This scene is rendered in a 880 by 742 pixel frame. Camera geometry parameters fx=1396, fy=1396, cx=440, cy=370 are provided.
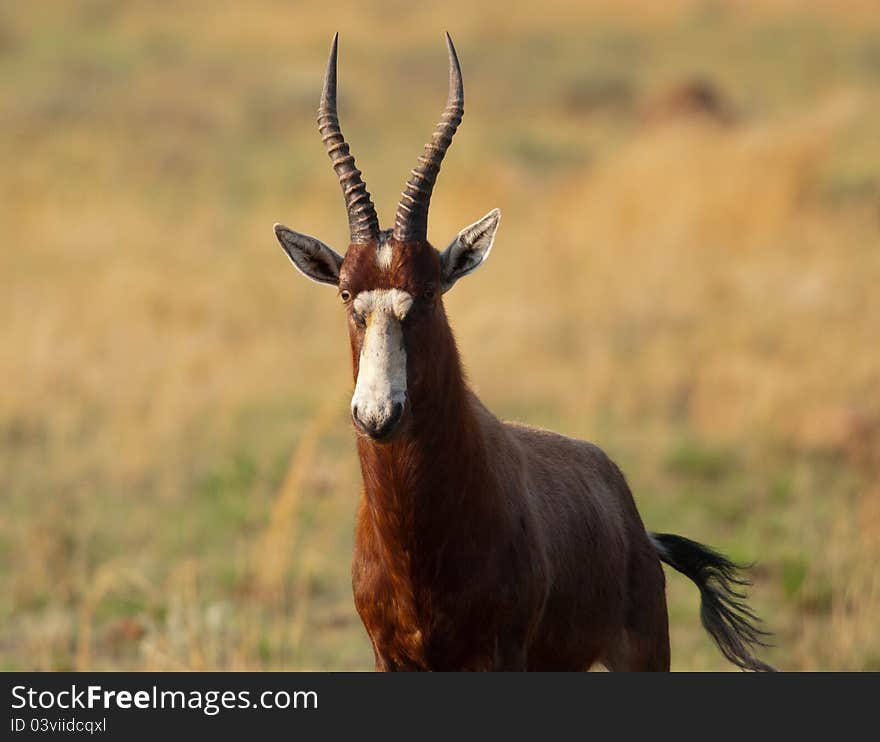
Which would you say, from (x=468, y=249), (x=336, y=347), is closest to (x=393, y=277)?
(x=468, y=249)

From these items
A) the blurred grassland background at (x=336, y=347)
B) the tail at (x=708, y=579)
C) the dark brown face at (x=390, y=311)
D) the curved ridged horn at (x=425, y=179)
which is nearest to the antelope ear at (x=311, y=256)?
the dark brown face at (x=390, y=311)

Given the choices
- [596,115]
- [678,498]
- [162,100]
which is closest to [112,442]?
[678,498]

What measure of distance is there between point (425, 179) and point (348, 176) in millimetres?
314

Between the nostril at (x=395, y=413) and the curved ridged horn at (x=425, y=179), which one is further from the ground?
the curved ridged horn at (x=425, y=179)

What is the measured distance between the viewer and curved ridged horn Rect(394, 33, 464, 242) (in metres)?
5.12

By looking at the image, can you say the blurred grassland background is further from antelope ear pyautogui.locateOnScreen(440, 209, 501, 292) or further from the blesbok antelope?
antelope ear pyautogui.locateOnScreen(440, 209, 501, 292)

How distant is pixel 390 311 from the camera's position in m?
4.96

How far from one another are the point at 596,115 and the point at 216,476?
74.5 feet

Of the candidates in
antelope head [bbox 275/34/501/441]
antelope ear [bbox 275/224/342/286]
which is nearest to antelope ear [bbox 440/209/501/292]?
antelope head [bbox 275/34/501/441]

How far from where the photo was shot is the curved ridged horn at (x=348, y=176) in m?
5.21

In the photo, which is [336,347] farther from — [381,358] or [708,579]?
[381,358]

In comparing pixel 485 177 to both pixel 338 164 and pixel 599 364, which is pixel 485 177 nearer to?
pixel 599 364

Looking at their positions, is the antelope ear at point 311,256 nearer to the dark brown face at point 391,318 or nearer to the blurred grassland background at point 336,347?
the dark brown face at point 391,318

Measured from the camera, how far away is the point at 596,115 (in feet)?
108
